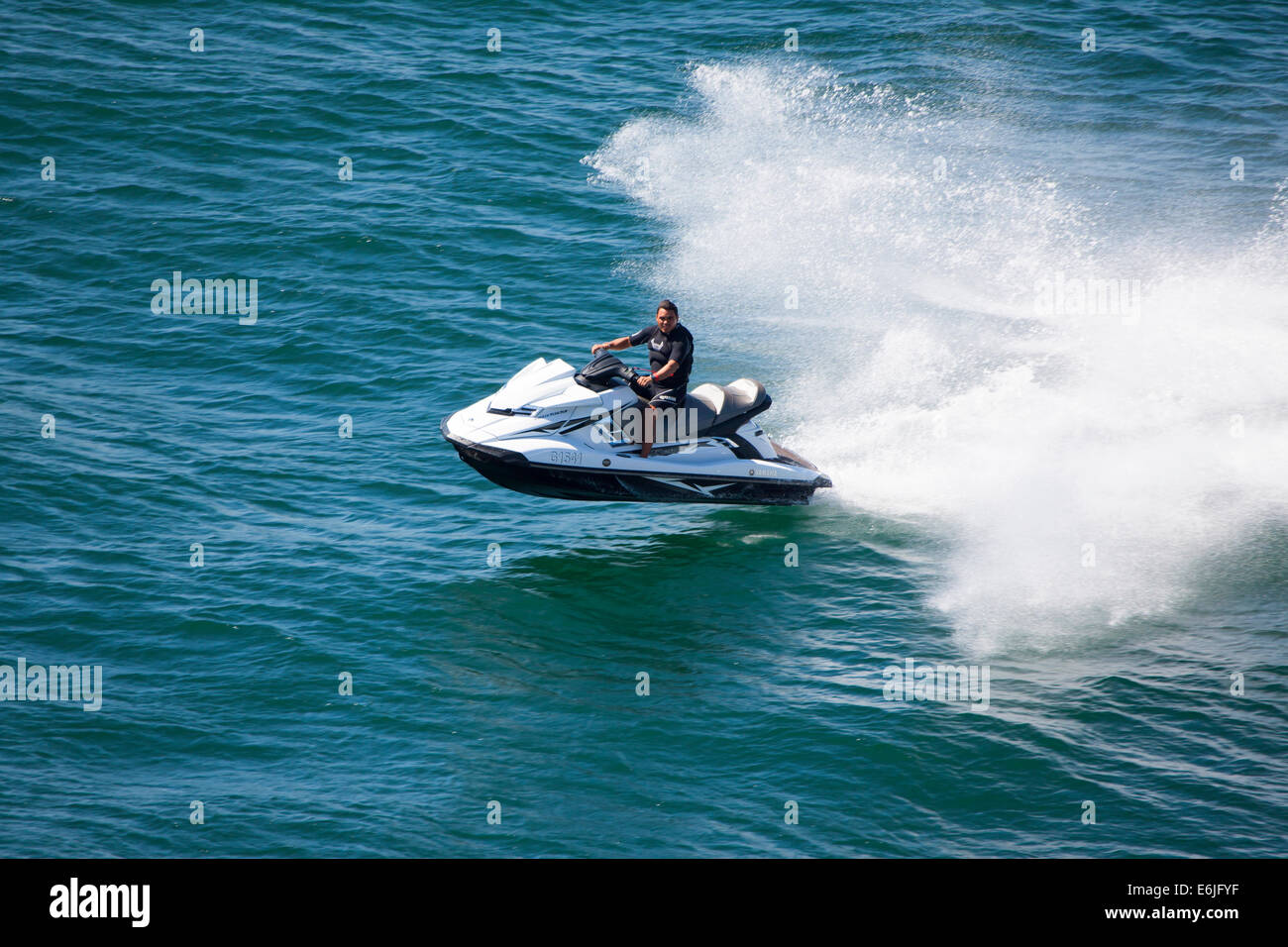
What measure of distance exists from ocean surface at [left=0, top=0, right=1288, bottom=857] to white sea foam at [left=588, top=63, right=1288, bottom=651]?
10cm

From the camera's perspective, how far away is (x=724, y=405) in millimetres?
17656

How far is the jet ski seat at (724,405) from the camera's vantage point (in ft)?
57.6

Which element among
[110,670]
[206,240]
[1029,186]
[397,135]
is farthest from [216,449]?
[1029,186]

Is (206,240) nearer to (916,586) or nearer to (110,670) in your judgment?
(110,670)

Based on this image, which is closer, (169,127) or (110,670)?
(110,670)

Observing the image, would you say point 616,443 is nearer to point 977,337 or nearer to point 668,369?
point 668,369

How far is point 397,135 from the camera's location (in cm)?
3088

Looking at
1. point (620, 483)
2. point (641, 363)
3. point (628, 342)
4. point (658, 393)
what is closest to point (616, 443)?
point (620, 483)

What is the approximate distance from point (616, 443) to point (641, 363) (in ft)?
22.9

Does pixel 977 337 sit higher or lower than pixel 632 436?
higher

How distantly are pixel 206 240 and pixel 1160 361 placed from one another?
751 inches

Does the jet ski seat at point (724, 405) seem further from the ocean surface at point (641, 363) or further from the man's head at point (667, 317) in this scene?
the ocean surface at point (641, 363)

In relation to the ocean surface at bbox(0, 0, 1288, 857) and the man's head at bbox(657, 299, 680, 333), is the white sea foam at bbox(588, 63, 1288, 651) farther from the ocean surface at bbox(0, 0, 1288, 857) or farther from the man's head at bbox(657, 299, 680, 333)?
the man's head at bbox(657, 299, 680, 333)
